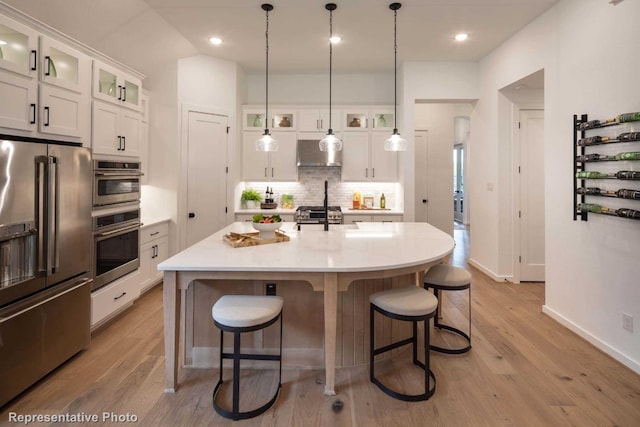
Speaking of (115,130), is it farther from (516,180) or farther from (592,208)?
(516,180)

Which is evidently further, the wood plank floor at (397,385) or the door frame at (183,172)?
the door frame at (183,172)

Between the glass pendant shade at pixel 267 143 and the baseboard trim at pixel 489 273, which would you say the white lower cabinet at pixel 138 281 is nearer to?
Answer: the glass pendant shade at pixel 267 143

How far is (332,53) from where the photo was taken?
4.71 meters

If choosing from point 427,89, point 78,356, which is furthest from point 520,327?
point 78,356

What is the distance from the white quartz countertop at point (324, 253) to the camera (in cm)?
194

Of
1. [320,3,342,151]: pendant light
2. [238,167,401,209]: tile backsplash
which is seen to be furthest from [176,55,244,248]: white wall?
[320,3,342,151]: pendant light

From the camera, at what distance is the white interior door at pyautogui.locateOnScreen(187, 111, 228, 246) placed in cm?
465

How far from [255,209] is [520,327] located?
12.2 ft

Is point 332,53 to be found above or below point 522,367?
above

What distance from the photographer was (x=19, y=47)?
225 cm

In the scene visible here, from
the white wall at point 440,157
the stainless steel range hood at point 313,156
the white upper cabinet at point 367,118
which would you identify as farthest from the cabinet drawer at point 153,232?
the white wall at point 440,157

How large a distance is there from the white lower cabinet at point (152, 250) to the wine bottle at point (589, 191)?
4.22 meters

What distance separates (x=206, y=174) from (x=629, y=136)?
175 inches

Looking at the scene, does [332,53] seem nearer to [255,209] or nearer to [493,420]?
[255,209]
